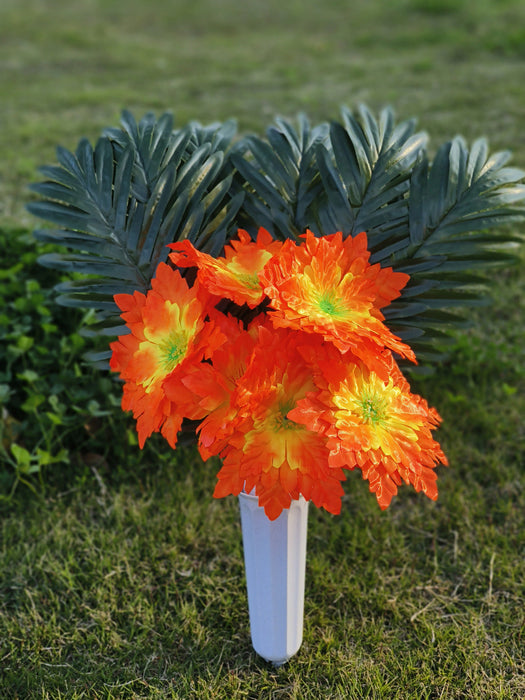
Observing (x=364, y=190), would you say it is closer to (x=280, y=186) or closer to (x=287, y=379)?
(x=280, y=186)

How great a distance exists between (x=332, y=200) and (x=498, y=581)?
115 centimetres

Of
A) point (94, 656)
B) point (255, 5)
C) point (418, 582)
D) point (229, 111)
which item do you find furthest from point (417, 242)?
point (255, 5)

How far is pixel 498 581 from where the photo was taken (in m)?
1.82

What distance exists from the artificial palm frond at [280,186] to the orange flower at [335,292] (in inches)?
9.0

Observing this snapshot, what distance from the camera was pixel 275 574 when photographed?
1.42 meters

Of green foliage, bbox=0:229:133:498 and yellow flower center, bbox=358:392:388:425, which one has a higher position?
yellow flower center, bbox=358:392:388:425

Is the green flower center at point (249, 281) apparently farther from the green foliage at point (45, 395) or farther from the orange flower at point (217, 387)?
the green foliage at point (45, 395)

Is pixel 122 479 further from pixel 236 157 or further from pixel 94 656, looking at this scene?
pixel 236 157

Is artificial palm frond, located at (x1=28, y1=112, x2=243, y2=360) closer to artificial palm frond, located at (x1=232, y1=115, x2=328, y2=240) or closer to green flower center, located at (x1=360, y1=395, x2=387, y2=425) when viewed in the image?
artificial palm frond, located at (x1=232, y1=115, x2=328, y2=240)

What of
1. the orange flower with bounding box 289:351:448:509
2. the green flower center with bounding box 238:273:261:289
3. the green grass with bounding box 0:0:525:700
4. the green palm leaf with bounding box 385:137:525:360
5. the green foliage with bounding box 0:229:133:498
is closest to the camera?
the orange flower with bounding box 289:351:448:509

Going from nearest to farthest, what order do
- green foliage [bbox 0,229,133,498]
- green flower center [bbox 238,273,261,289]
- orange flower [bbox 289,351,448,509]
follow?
orange flower [bbox 289,351,448,509], green flower center [bbox 238,273,261,289], green foliage [bbox 0,229,133,498]

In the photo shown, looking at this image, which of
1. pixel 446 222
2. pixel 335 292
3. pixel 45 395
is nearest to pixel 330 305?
pixel 335 292

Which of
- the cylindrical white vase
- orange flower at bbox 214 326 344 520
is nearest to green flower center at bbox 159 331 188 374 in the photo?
orange flower at bbox 214 326 344 520

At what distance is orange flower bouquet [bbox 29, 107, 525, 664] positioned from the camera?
106cm
